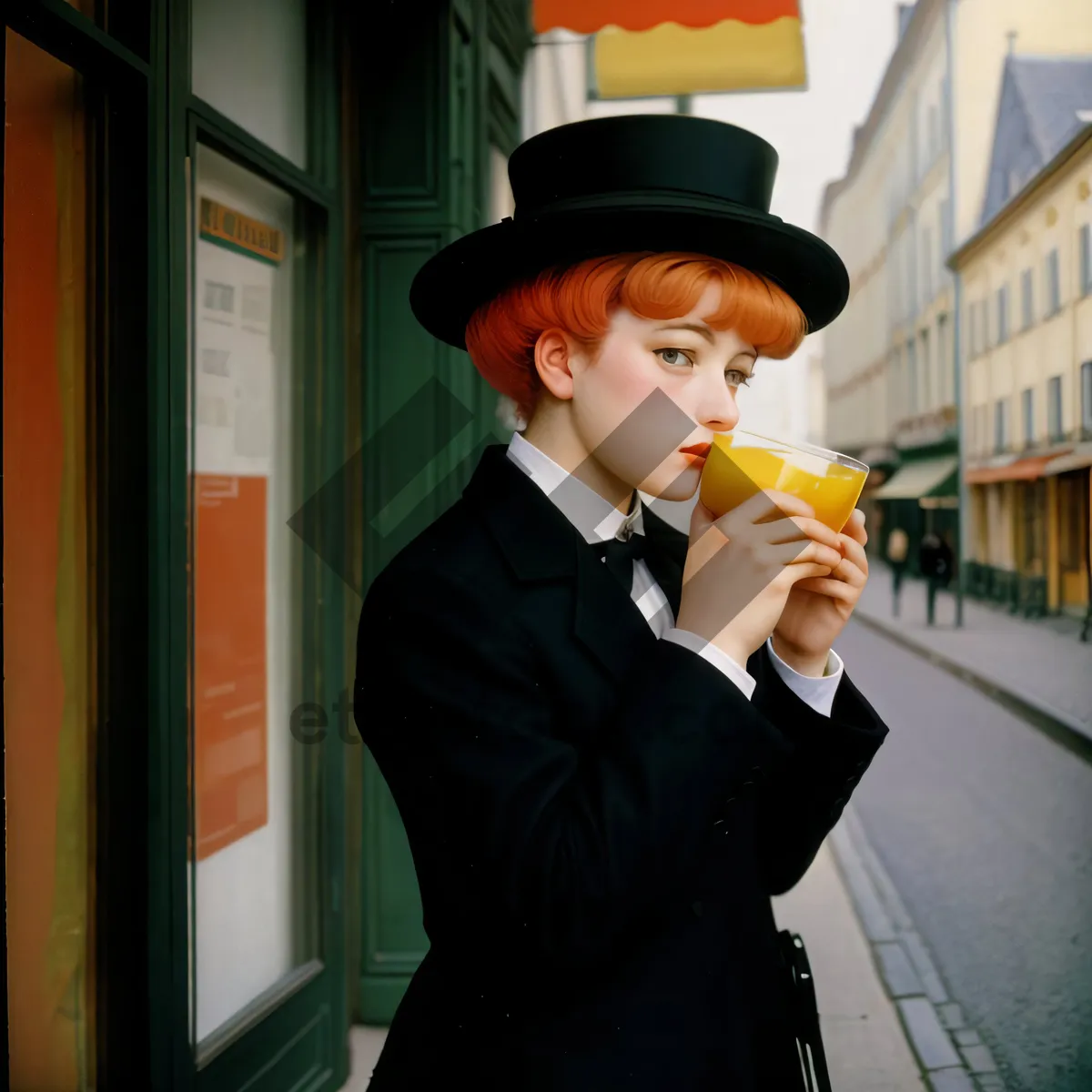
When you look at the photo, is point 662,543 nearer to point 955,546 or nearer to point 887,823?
point 955,546

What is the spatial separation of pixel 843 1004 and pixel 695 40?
7.48 ft

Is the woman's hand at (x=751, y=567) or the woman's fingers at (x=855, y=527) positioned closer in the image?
the woman's hand at (x=751, y=567)

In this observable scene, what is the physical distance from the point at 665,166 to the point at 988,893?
1.74 meters

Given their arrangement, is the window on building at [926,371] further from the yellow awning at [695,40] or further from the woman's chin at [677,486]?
the woman's chin at [677,486]

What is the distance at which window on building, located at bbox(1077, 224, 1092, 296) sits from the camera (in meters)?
1.89

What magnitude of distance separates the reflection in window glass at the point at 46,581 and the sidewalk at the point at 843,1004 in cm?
120

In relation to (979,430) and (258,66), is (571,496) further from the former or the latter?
(258,66)

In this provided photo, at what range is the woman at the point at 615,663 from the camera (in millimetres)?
1098

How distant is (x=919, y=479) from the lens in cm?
218

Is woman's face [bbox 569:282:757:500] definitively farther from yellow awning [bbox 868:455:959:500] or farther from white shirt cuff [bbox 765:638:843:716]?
yellow awning [bbox 868:455:959:500]

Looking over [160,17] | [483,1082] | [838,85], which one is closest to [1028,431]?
[838,85]

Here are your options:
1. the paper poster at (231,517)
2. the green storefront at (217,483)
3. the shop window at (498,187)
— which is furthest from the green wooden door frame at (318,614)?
Result: the shop window at (498,187)

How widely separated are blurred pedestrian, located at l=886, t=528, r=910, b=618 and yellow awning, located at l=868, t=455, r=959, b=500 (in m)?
0.09

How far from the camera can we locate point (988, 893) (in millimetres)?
2148
